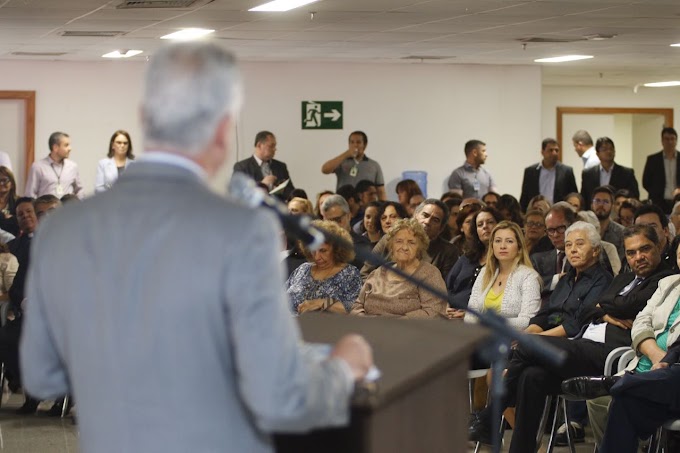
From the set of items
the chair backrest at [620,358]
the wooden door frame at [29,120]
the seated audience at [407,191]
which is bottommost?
the chair backrest at [620,358]

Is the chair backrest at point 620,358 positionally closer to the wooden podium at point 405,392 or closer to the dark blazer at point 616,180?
the wooden podium at point 405,392

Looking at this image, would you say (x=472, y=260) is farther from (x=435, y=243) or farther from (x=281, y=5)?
(x=281, y=5)

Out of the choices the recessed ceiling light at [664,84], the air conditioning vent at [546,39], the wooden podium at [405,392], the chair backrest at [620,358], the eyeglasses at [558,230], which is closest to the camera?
the wooden podium at [405,392]

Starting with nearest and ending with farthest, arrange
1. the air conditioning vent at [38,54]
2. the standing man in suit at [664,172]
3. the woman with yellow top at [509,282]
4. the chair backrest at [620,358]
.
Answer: the chair backrest at [620,358] < the woman with yellow top at [509,282] < the air conditioning vent at [38,54] < the standing man in suit at [664,172]

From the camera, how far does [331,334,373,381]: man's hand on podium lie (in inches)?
72.8

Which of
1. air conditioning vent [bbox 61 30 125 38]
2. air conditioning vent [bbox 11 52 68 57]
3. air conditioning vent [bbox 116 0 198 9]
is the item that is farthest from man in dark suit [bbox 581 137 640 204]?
air conditioning vent [bbox 116 0 198 9]

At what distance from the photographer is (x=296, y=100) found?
48.1ft

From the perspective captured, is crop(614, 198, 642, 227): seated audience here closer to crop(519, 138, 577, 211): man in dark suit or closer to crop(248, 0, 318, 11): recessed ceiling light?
crop(248, 0, 318, 11): recessed ceiling light

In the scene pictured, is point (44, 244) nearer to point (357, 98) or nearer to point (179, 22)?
point (179, 22)

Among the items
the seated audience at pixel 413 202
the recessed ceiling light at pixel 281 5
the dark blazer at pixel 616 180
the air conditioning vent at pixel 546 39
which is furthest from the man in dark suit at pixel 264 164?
the recessed ceiling light at pixel 281 5

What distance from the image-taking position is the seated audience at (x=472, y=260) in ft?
22.5

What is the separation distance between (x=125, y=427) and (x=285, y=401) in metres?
0.28

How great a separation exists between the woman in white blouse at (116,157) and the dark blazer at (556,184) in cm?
460

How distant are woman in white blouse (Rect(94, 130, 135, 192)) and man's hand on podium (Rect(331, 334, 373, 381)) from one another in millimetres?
10521
